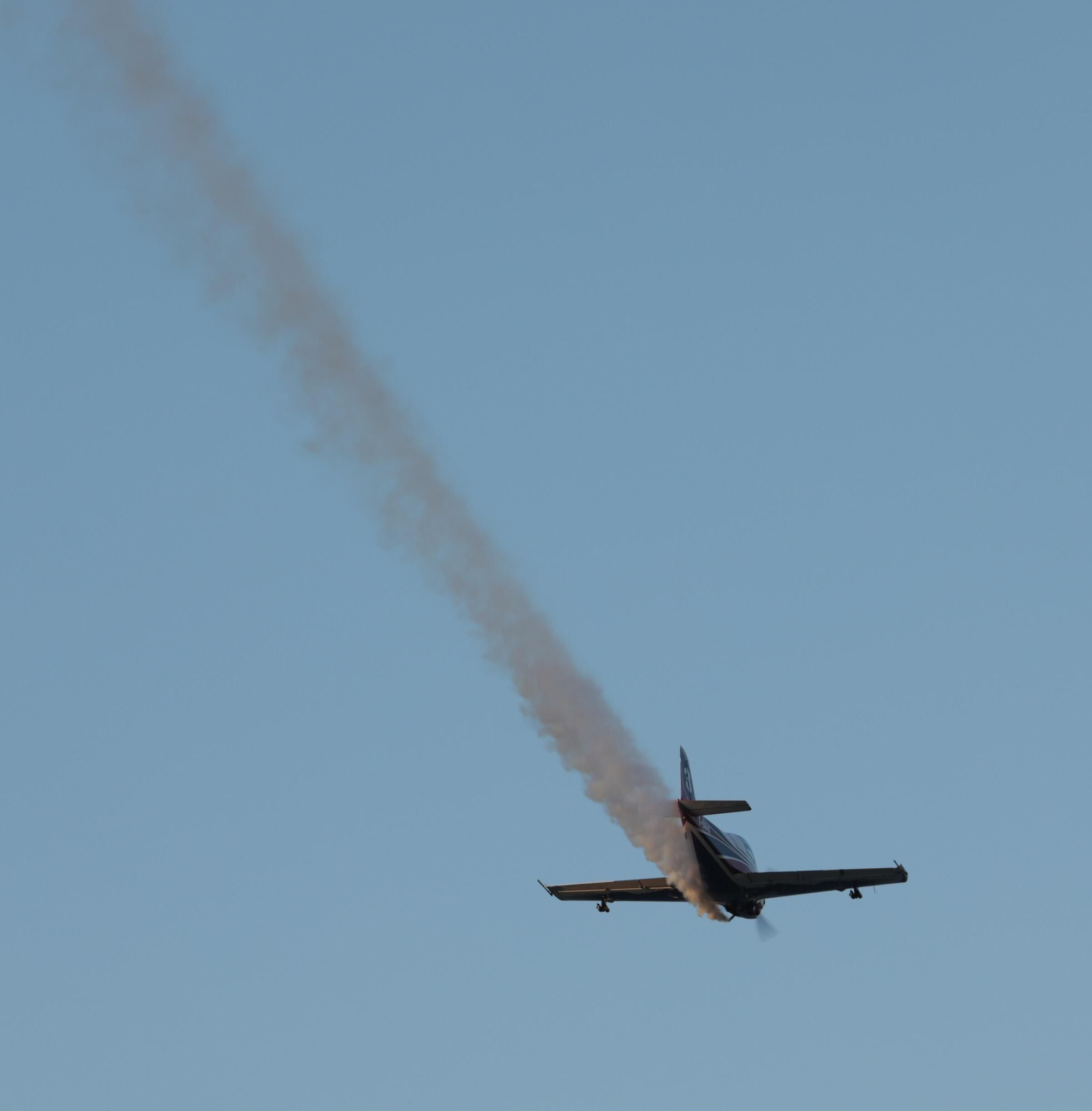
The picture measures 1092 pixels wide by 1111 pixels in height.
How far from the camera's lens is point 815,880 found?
285 feet

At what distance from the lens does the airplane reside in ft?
273

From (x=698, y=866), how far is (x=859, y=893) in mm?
7352

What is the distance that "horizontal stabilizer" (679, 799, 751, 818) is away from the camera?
266ft

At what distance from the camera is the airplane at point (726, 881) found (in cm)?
8331

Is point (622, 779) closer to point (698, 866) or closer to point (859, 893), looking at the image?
point (698, 866)

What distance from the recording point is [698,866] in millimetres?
83750

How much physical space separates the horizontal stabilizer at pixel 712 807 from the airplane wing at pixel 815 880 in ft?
15.9

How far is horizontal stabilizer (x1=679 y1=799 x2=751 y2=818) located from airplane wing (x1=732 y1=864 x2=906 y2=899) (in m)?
4.85

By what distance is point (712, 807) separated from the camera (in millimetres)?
81875

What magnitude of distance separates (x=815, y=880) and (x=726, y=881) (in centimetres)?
402

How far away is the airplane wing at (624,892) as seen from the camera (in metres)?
87.2

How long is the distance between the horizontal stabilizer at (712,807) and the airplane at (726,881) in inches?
2.8

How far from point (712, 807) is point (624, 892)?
25.6 ft

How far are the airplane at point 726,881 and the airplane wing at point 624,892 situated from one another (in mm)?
20
